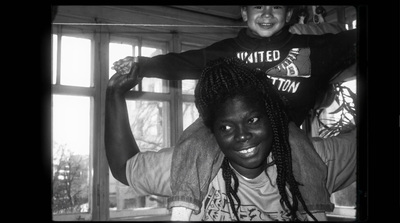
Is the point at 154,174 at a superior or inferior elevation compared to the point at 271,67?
inferior

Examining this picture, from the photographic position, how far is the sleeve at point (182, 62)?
1.12 meters

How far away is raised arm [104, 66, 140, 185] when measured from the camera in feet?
3.62

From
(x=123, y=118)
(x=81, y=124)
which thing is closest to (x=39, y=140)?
(x=81, y=124)

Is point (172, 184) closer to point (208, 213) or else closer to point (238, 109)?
point (208, 213)

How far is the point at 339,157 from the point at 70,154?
0.72 meters

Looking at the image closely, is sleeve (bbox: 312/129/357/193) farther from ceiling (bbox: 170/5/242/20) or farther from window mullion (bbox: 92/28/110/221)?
window mullion (bbox: 92/28/110/221)

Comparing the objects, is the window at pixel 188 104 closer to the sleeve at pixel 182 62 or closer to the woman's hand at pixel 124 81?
the sleeve at pixel 182 62

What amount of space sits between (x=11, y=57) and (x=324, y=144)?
0.87m

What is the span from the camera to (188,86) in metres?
1.11

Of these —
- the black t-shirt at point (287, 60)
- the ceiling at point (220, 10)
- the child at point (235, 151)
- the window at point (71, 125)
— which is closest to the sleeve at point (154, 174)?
the child at point (235, 151)

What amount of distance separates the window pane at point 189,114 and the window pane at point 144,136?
5cm

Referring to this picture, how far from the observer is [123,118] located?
1.11m

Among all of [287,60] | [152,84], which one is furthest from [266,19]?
[152,84]

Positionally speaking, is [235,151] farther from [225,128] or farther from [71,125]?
[71,125]
